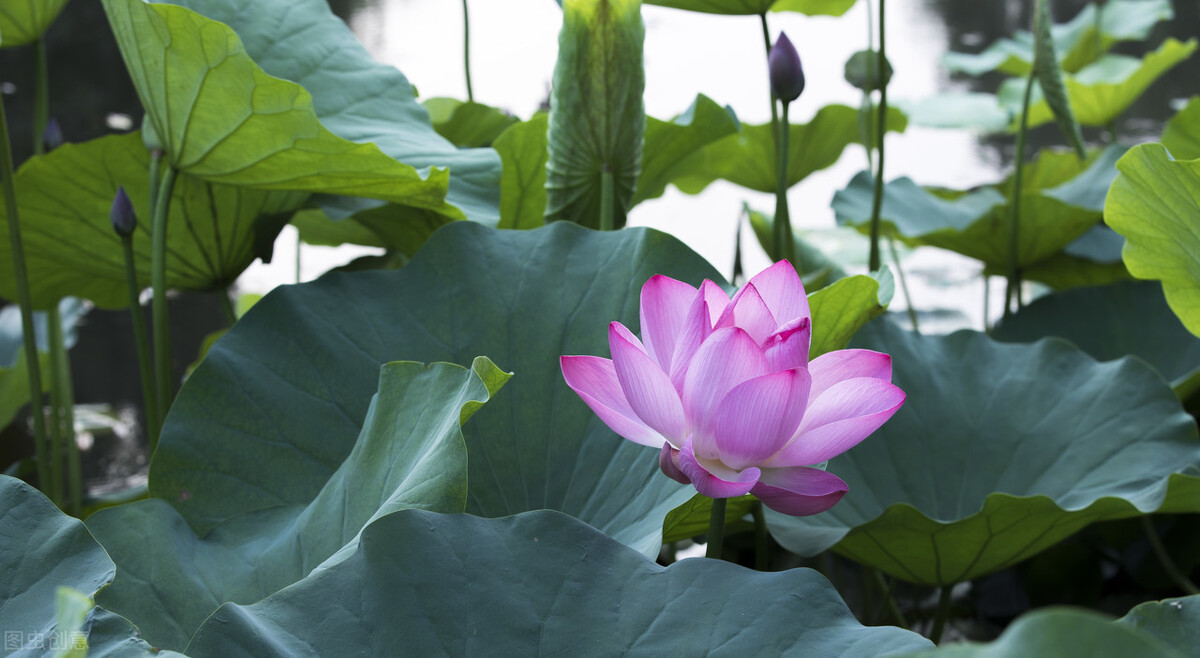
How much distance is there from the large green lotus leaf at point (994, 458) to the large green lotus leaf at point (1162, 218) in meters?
0.10

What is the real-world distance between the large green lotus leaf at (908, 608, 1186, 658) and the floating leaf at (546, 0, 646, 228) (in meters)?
0.53

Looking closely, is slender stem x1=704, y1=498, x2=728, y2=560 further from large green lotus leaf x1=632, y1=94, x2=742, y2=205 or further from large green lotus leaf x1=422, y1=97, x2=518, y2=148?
large green lotus leaf x1=422, y1=97, x2=518, y2=148

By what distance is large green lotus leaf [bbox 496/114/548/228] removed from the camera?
89cm

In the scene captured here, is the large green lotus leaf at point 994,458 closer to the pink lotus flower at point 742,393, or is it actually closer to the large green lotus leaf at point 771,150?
the pink lotus flower at point 742,393

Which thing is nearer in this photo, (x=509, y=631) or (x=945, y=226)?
(x=509, y=631)

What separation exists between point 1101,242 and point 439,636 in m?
0.98

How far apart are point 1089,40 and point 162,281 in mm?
1824

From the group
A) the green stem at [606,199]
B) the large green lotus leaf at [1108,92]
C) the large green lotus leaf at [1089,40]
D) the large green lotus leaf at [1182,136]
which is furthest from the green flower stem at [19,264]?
the large green lotus leaf at [1089,40]

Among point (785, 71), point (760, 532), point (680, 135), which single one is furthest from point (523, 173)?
point (760, 532)

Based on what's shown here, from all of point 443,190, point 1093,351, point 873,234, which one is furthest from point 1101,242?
point 443,190

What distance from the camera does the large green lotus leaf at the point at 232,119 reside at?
626 mm

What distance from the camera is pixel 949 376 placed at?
32.0 inches

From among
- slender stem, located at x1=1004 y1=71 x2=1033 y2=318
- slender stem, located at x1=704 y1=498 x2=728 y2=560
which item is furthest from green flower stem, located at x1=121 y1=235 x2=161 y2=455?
slender stem, located at x1=1004 y1=71 x2=1033 y2=318

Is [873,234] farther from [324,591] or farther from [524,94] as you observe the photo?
[524,94]
